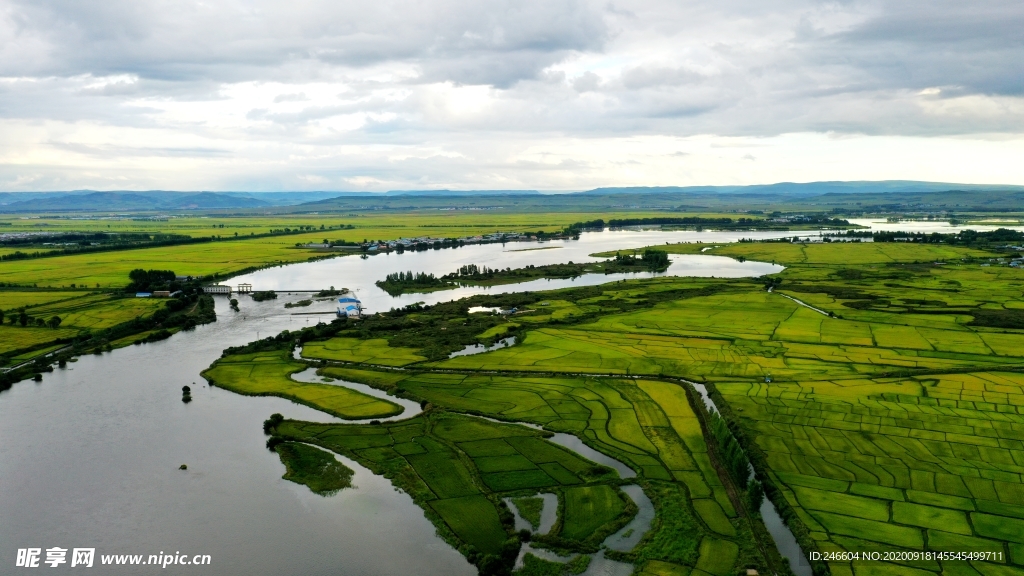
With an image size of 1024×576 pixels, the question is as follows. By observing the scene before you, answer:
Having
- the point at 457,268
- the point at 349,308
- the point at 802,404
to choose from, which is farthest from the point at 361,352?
the point at 457,268

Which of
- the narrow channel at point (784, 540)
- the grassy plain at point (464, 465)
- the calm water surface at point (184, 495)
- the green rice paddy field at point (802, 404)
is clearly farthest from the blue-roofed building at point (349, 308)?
the narrow channel at point (784, 540)

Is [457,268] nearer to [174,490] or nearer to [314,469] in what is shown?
[314,469]

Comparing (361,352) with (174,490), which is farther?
(361,352)

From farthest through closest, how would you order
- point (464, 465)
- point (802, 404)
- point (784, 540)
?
point (802, 404), point (464, 465), point (784, 540)

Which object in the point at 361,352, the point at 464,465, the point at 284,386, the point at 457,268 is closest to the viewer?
the point at 464,465

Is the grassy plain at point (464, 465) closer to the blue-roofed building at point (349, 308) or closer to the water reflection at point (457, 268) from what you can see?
the blue-roofed building at point (349, 308)

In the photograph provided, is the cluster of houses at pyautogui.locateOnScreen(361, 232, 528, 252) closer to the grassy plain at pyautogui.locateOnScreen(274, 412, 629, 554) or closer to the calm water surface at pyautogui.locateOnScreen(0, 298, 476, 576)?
the calm water surface at pyautogui.locateOnScreen(0, 298, 476, 576)

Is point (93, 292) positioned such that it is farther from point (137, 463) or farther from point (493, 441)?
point (493, 441)
